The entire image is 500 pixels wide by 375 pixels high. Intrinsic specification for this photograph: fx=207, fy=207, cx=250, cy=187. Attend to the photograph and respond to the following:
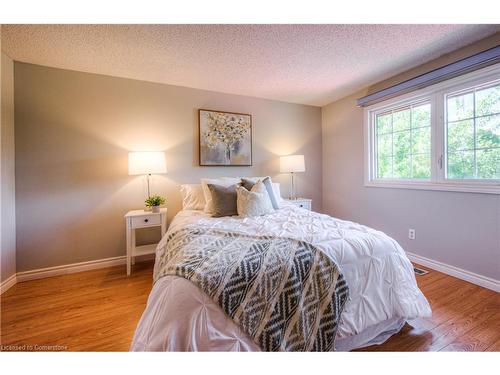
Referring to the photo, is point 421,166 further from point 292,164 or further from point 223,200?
point 223,200

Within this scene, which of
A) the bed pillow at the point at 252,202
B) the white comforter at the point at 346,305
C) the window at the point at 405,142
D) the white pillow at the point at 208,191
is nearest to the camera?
the white comforter at the point at 346,305

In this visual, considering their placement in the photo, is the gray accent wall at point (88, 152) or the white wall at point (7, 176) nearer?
the white wall at point (7, 176)

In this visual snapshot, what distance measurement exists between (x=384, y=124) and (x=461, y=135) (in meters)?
0.86

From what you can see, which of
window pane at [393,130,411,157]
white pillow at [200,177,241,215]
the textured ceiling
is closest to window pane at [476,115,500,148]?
window pane at [393,130,411,157]

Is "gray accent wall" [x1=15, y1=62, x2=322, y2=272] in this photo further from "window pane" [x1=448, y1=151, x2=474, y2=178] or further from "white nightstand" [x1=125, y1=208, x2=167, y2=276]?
"window pane" [x1=448, y1=151, x2=474, y2=178]

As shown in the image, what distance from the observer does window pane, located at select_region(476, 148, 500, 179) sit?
1861 millimetres

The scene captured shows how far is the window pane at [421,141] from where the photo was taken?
2342 mm

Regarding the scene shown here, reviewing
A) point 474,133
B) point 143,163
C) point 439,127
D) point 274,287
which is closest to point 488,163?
point 474,133

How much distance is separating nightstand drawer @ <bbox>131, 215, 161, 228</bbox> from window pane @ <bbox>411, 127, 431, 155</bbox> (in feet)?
10.2

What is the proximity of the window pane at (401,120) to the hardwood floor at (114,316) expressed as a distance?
173cm

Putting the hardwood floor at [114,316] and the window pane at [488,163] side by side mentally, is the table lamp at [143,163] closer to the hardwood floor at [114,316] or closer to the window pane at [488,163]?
the hardwood floor at [114,316]

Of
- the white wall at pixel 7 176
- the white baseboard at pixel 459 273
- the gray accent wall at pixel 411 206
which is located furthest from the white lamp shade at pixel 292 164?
the white wall at pixel 7 176
